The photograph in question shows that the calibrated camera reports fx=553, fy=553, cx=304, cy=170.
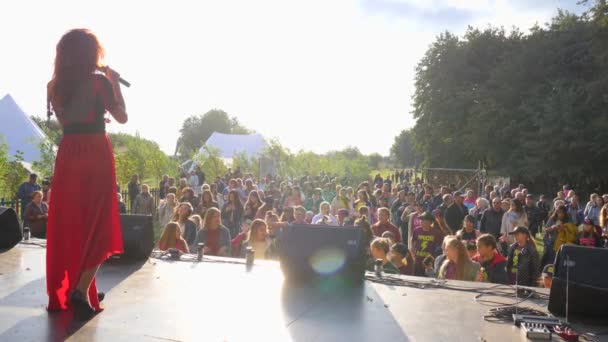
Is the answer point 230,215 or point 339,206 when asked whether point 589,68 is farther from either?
point 230,215

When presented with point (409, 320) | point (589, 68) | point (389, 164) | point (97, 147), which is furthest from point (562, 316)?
point (389, 164)

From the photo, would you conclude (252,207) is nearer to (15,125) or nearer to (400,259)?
(400,259)

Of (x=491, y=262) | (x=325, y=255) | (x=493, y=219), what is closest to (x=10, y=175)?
(x=493, y=219)

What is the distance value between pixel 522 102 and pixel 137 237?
904 inches

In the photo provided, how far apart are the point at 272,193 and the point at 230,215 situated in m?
3.48

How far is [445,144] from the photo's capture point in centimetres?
3238

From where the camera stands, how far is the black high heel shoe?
10.6ft

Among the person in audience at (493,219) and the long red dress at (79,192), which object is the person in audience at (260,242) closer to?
the long red dress at (79,192)

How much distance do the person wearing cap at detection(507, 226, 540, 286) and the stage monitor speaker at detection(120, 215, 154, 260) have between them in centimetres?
387

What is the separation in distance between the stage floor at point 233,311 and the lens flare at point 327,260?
22cm

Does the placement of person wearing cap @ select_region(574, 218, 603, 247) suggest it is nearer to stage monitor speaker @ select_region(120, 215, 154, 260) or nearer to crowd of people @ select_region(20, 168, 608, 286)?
crowd of people @ select_region(20, 168, 608, 286)

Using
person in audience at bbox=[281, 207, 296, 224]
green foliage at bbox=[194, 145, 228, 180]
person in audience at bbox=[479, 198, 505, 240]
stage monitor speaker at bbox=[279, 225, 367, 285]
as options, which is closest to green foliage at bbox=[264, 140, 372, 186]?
green foliage at bbox=[194, 145, 228, 180]

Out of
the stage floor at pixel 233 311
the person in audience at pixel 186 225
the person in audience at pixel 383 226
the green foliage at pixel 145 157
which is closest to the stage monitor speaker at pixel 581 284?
the stage floor at pixel 233 311

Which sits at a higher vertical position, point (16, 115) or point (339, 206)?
point (16, 115)
